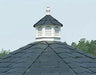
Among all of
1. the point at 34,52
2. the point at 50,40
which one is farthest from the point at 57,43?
the point at 34,52

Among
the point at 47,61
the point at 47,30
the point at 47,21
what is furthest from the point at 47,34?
the point at 47,61

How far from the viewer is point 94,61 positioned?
2222 centimetres

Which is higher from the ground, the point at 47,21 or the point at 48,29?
the point at 47,21

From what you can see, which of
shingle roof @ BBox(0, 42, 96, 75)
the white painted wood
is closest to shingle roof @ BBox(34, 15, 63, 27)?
the white painted wood

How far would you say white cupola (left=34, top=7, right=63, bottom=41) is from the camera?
23.7m

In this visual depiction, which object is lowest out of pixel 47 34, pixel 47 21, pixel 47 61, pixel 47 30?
pixel 47 61

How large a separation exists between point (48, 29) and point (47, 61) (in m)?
3.91

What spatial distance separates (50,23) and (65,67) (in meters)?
4.89

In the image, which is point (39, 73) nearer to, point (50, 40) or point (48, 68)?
point (48, 68)

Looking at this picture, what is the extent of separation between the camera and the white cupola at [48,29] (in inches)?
933

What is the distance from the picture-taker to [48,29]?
23.7 m

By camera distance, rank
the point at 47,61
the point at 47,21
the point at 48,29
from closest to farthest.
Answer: the point at 47,61 → the point at 48,29 → the point at 47,21

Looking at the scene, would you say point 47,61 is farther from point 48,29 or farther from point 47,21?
point 47,21

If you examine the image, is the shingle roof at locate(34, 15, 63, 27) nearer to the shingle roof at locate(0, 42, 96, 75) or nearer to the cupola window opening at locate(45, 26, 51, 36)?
the cupola window opening at locate(45, 26, 51, 36)
